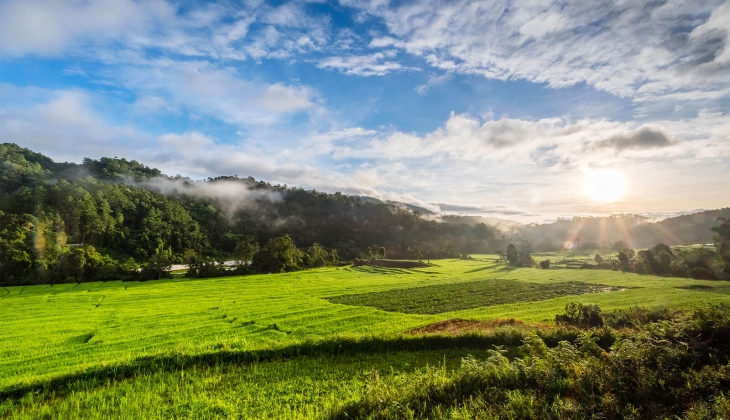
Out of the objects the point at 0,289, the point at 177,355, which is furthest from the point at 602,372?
the point at 0,289

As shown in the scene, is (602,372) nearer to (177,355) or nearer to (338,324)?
(177,355)

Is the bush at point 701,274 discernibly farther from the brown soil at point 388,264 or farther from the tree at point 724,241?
the brown soil at point 388,264

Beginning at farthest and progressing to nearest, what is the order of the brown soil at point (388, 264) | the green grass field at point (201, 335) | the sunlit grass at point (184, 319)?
the brown soil at point (388, 264) → the sunlit grass at point (184, 319) → the green grass field at point (201, 335)

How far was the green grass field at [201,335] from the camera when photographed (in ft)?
38.5

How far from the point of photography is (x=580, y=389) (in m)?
8.34

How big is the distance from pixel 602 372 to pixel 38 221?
10696 cm

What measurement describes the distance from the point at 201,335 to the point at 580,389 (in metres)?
21.9

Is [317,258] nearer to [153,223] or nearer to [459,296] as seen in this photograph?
[459,296]

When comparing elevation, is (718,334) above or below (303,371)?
above

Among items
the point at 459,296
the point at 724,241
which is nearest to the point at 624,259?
the point at 724,241

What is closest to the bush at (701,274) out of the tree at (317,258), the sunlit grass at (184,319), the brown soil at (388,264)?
the sunlit grass at (184,319)

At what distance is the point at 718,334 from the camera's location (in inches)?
424

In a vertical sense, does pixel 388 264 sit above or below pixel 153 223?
below

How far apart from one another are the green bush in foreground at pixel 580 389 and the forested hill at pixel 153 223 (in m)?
70.1
